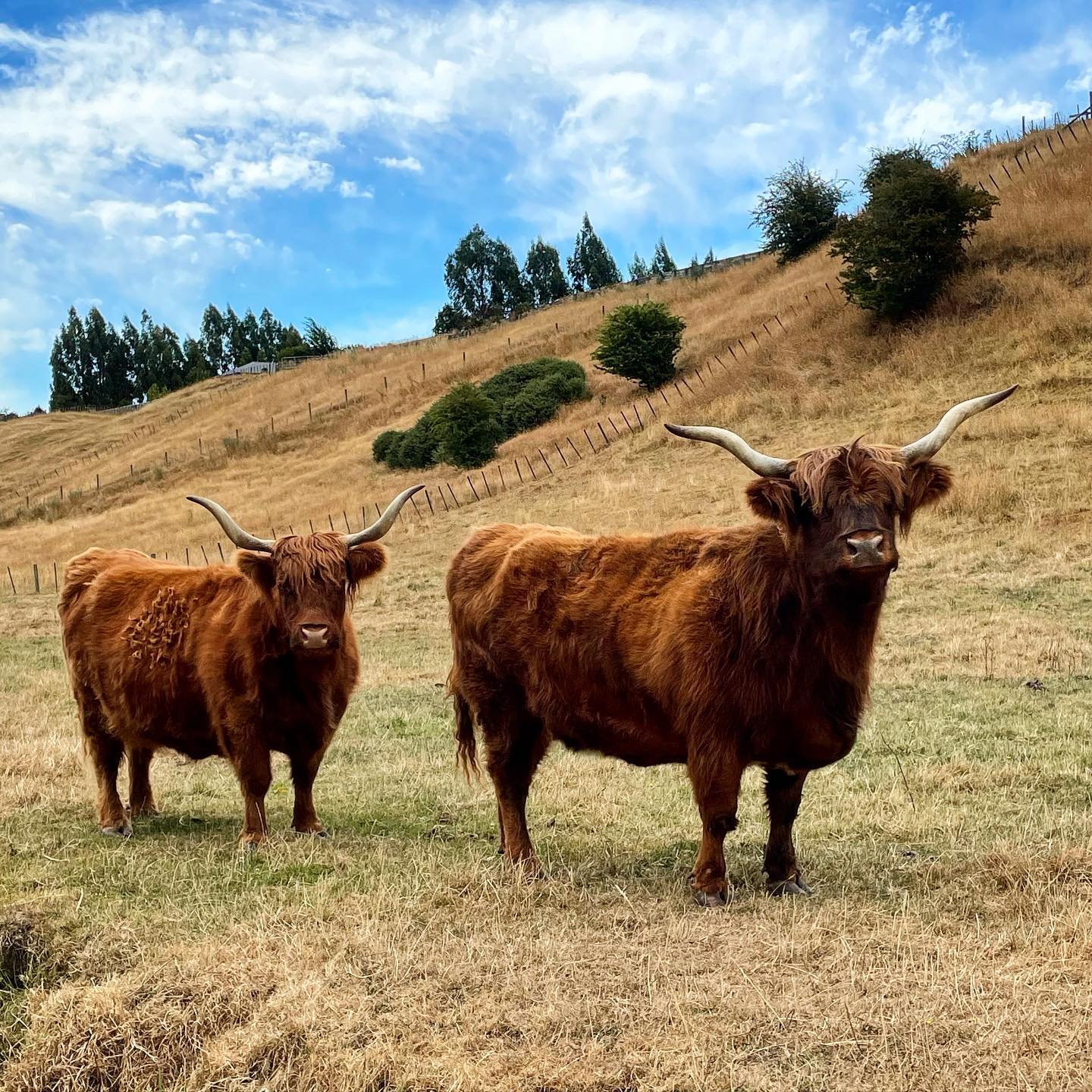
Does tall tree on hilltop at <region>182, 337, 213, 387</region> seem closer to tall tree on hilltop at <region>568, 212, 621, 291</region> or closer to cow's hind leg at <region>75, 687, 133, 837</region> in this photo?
tall tree on hilltop at <region>568, 212, 621, 291</region>

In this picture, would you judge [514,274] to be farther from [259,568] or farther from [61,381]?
[259,568]

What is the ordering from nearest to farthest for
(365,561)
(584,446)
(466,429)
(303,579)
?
(303,579) → (365,561) → (584,446) → (466,429)

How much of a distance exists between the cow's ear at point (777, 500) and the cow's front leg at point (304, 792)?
3604mm

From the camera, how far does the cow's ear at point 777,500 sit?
5.12m

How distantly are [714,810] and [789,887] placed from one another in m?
0.63

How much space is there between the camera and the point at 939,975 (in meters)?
4.05

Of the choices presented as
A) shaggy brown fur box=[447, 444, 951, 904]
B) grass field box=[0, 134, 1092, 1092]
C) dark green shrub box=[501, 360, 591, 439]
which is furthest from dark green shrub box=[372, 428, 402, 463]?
shaggy brown fur box=[447, 444, 951, 904]

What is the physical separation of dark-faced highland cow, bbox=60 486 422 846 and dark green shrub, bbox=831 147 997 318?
2803cm

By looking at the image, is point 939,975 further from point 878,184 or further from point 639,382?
point 639,382

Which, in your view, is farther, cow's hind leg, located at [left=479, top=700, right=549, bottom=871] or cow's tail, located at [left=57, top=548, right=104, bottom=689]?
cow's tail, located at [left=57, top=548, right=104, bottom=689]

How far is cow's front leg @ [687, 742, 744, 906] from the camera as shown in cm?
532

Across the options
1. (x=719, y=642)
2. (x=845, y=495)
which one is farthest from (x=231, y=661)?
(x=845, y=495)

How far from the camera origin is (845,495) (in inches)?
196

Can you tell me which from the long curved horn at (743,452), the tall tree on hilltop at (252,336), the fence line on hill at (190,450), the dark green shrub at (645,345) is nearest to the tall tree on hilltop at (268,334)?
the tall tree on hilltop at (252,336)
